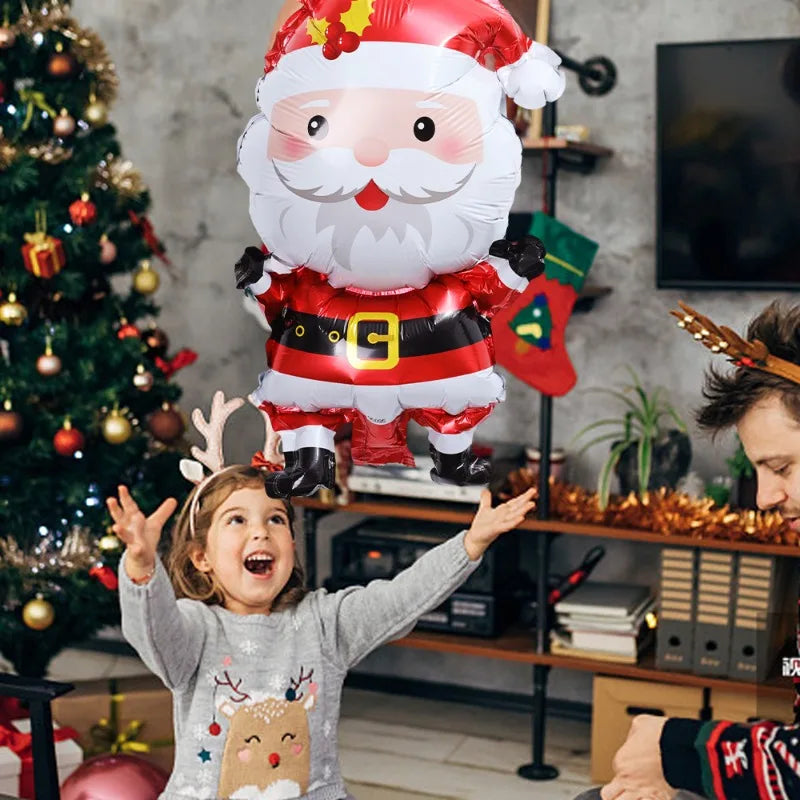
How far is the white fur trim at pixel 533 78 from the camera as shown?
1.09m

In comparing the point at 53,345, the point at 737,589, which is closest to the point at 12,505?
the point at 53,345

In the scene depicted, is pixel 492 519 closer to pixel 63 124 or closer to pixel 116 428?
pixel 116 428

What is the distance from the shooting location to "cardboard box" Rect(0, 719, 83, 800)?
2.61 m

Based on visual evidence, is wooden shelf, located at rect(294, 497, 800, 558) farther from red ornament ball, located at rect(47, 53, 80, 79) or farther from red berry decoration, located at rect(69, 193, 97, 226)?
red ornament ball, located at rect(47, 53, 80, 79)

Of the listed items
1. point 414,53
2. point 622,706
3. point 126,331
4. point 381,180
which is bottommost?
point 622,706

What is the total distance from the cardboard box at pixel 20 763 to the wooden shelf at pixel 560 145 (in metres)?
1.66

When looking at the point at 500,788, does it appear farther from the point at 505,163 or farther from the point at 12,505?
the point at 505,163

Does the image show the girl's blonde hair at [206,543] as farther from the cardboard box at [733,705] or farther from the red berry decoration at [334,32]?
the cardboard box at [733,705]

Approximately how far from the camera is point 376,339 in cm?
114

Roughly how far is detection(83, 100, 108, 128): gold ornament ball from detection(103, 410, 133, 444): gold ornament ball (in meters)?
0.65

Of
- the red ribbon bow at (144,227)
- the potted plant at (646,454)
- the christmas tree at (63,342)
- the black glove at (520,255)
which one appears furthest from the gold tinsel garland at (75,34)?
the black glove at (520,255)

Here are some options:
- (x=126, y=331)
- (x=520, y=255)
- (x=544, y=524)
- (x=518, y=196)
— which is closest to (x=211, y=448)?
(x=520, y=255)

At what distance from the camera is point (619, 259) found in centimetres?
343

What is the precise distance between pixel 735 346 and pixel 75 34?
2039mm
